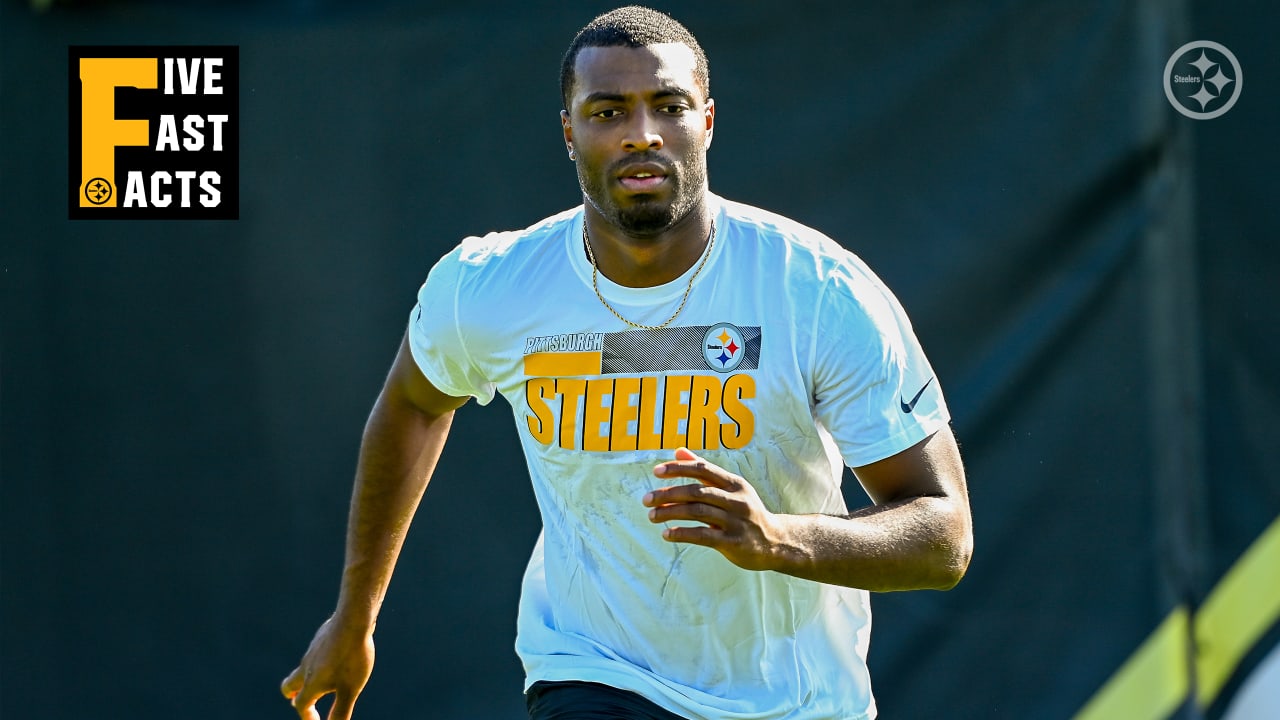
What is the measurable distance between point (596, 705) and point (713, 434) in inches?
22.5

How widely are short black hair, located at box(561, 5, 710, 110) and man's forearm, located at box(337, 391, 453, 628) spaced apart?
0.82m

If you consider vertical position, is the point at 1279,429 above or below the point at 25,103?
below

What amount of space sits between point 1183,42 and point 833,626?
2.03m

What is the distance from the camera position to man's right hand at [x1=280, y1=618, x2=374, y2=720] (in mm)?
3367

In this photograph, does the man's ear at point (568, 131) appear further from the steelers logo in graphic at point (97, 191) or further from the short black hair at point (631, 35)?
the steelers logo in graphic at point (97, 191)

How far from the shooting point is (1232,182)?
4090mm

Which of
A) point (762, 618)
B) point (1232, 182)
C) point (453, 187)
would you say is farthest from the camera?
point (453, 187)

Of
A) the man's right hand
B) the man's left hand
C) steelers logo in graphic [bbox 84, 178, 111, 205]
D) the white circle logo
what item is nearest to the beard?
the man's left hand

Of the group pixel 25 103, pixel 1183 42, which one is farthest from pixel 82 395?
pixel 1183 42

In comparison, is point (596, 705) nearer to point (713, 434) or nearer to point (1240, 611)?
point (713, 434)

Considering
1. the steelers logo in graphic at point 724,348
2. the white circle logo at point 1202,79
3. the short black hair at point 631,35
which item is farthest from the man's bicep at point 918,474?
the white circle logo at point 1202,79

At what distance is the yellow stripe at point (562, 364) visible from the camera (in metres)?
3.06

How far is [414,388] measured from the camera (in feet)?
11.2

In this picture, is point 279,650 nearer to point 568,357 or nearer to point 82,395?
point 82,395
